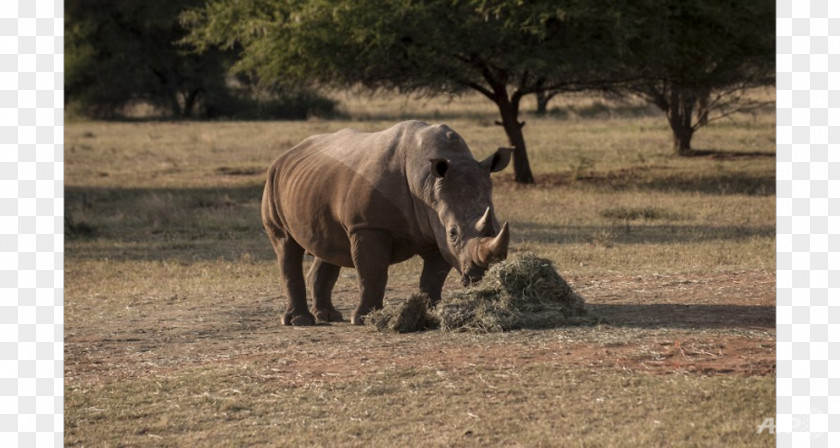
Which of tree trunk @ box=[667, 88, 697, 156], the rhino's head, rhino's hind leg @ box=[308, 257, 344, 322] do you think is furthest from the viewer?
tree trunk @ box=[667, 88, 697, 156]

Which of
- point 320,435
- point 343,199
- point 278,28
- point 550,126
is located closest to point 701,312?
point 343,199

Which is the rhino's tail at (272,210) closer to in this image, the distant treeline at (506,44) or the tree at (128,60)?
the distant treeline at (506,44)

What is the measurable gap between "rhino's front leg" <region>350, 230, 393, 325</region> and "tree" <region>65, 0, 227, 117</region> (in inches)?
1388

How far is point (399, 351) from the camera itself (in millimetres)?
8398

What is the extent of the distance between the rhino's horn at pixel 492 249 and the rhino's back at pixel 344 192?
103 cm

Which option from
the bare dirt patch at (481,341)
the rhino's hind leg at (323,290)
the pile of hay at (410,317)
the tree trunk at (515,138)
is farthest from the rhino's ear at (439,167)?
the tree trunk at (515,138)

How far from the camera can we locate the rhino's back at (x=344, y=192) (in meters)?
9.57

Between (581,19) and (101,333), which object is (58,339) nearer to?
(101,333)

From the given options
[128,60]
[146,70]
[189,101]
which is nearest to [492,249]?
[128,60]

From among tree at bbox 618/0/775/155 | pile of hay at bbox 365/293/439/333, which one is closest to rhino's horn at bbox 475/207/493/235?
pile of hay at bbox 365/293/439/333

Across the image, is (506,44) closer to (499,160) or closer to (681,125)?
(681,125)

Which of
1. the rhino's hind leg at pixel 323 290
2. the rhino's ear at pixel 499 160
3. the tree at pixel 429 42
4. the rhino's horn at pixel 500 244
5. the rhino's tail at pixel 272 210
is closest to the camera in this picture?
the rhino's horn at pixel 500 244

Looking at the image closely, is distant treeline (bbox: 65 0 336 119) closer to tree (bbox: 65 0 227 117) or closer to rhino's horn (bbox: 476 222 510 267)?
tree (bbox: 65 0 227 117)

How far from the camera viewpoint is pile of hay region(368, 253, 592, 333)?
28.8 ft
